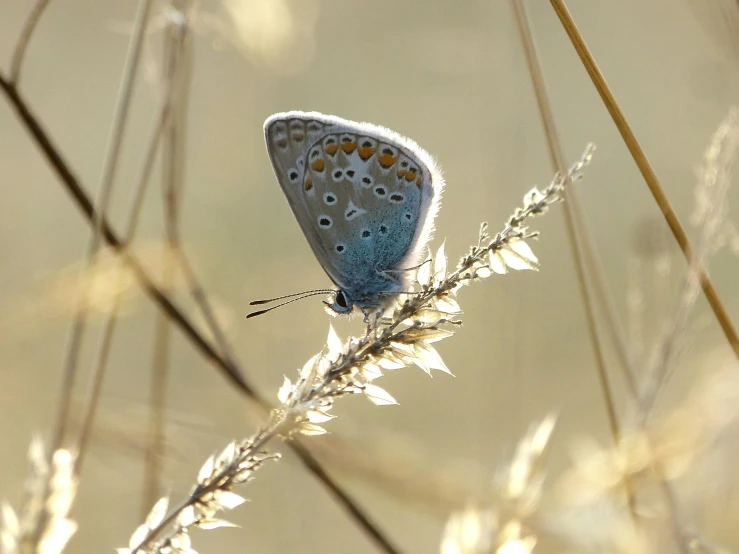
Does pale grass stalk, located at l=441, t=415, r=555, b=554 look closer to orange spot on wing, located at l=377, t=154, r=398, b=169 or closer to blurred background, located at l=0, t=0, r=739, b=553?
blurred background, located at l=0, t=0, r=739, b=553

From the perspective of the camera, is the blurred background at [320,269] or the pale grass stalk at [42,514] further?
the blurred background at [320,269]

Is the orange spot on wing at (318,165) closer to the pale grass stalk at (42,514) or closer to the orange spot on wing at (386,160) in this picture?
the orange spot on wing at (386,160)

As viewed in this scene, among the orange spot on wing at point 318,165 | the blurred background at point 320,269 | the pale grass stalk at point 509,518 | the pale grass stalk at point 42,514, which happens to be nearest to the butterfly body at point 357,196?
the orange spot on wing at point 318,165

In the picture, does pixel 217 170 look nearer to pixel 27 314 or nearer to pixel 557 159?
pixel 27 314

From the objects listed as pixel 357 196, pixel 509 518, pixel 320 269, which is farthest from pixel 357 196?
pixel 320 269

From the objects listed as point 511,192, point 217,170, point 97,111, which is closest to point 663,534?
point 511,192

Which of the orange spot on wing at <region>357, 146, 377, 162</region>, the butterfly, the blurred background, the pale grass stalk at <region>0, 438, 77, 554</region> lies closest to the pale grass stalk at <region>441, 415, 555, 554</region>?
the blurred background

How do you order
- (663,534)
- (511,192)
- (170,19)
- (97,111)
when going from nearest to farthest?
(663,534) → (170,19) → (511,192) → (97,111)

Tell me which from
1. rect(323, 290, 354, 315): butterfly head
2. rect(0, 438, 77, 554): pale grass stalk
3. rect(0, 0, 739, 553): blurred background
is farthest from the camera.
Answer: rect(323, 290, 354, 315): butterfly head
